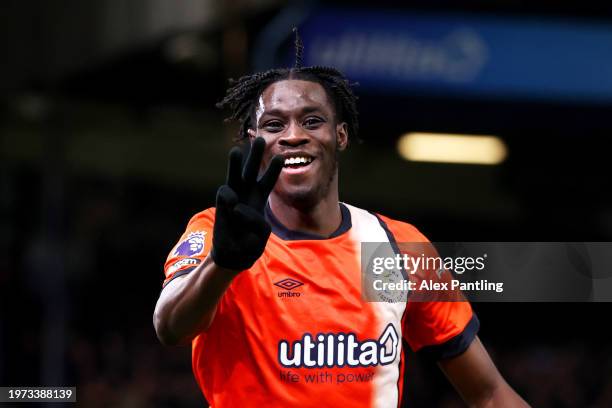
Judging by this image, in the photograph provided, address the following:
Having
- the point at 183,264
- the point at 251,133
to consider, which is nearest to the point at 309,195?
the point at 251,133

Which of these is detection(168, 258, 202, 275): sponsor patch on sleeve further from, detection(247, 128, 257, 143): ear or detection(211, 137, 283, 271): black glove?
detection(247, 128, 257, 143): ear

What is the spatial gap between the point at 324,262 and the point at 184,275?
0.62 m

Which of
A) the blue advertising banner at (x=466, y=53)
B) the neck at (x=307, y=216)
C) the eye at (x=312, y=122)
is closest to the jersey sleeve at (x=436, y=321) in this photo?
the neck at (x=307, y=216)

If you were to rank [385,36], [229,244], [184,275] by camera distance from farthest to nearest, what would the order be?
1. [385,36]
2. [184,275]
3. [229,244]

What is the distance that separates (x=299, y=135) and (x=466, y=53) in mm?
5031

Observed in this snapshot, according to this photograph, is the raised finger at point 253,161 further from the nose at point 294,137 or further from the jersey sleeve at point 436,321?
the jersey sleeve at point 436,321

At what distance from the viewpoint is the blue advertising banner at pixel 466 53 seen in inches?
348

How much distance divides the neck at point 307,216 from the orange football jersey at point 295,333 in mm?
48

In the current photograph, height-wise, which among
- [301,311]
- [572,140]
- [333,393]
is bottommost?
[333,393]

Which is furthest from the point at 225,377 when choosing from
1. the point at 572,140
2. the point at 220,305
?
the point at 572,140

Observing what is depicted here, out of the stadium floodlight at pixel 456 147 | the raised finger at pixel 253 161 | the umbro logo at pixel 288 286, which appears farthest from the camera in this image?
the stadium floodlight at pixel 456 147

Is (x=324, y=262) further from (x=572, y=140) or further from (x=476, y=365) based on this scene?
(x=572, y=140)

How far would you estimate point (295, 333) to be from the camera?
4234 millimetres

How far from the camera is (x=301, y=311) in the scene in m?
4.28
